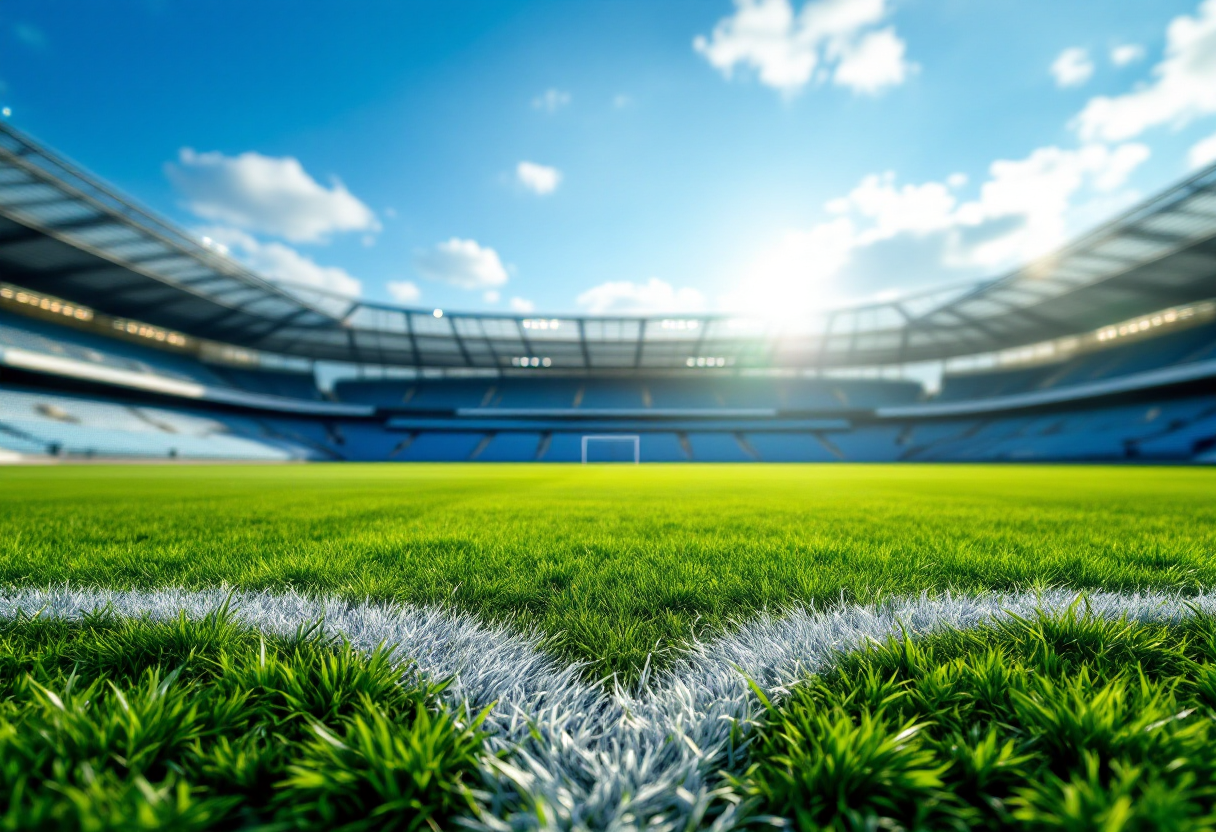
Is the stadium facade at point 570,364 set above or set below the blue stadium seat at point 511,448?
above

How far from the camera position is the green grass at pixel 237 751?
811 mm

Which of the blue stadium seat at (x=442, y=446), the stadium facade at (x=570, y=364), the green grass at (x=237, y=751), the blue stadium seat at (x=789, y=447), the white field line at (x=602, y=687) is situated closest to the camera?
the green grass at (x=237, y=751)

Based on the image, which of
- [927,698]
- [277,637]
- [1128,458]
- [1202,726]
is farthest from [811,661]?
[1128,458]

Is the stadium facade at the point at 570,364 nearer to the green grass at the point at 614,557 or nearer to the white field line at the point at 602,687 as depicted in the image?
the green grass at the point at 614,557

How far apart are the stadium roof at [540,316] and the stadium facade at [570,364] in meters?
0.18

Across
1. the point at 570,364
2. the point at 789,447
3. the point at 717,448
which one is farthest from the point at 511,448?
the point at 789,447

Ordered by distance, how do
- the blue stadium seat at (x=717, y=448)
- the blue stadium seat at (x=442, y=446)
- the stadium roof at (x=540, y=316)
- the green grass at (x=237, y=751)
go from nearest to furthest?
the green grass at (x=237, y=751) → the stadium roof at (x=540, y=316) → the blue stadium seat at (x=717, y=448) → the blue stadium seat at (x=442, y=446)

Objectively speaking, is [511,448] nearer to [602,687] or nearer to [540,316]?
[540,316]

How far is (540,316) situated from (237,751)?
3917 centimetres

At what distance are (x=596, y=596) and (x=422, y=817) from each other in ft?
4.70

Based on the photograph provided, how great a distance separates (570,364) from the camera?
47.9 metres

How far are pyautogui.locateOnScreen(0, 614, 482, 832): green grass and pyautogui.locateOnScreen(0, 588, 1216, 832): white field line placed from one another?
14cm

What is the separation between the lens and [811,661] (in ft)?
4.92

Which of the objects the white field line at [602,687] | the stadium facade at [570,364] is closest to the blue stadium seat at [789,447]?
the stadium facade at [570,364]
